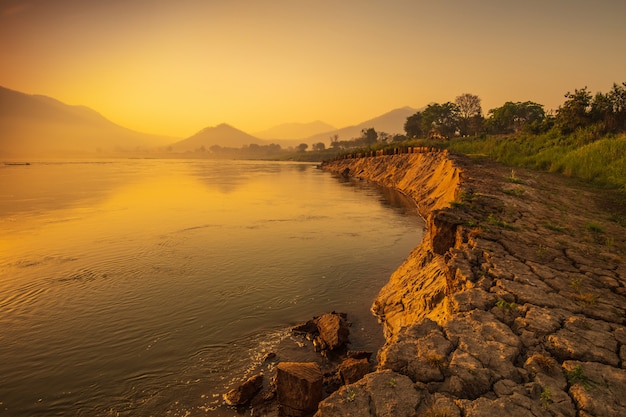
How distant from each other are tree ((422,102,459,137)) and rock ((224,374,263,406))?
97844 millimetres

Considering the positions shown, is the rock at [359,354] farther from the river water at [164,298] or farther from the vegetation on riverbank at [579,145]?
the vegetation on riverbank at [579,145]

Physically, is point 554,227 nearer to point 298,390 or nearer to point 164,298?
point 298,390

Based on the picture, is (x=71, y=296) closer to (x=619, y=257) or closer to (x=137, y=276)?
(x=137, y=276)

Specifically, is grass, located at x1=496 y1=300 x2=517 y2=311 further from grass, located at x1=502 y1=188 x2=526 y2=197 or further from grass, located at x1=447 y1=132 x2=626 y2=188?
grass, located at x1=447 y1=132 x2=626 y2=188

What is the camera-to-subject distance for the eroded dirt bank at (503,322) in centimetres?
392

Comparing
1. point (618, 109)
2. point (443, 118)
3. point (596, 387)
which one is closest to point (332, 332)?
point (596, 387)

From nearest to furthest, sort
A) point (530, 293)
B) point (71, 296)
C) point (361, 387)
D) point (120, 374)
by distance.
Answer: point (361, 387) → point (530, 293) → point (120, 374) → point (71, 296)

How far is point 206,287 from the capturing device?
10.8m

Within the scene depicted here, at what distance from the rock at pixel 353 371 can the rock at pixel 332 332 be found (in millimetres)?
1144

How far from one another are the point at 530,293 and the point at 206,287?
29.8 ft

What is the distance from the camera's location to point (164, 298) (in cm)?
997

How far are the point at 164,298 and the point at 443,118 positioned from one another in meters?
99.6

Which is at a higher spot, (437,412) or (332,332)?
(437,412)

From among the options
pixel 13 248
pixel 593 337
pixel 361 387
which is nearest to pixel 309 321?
pixel 361 387
